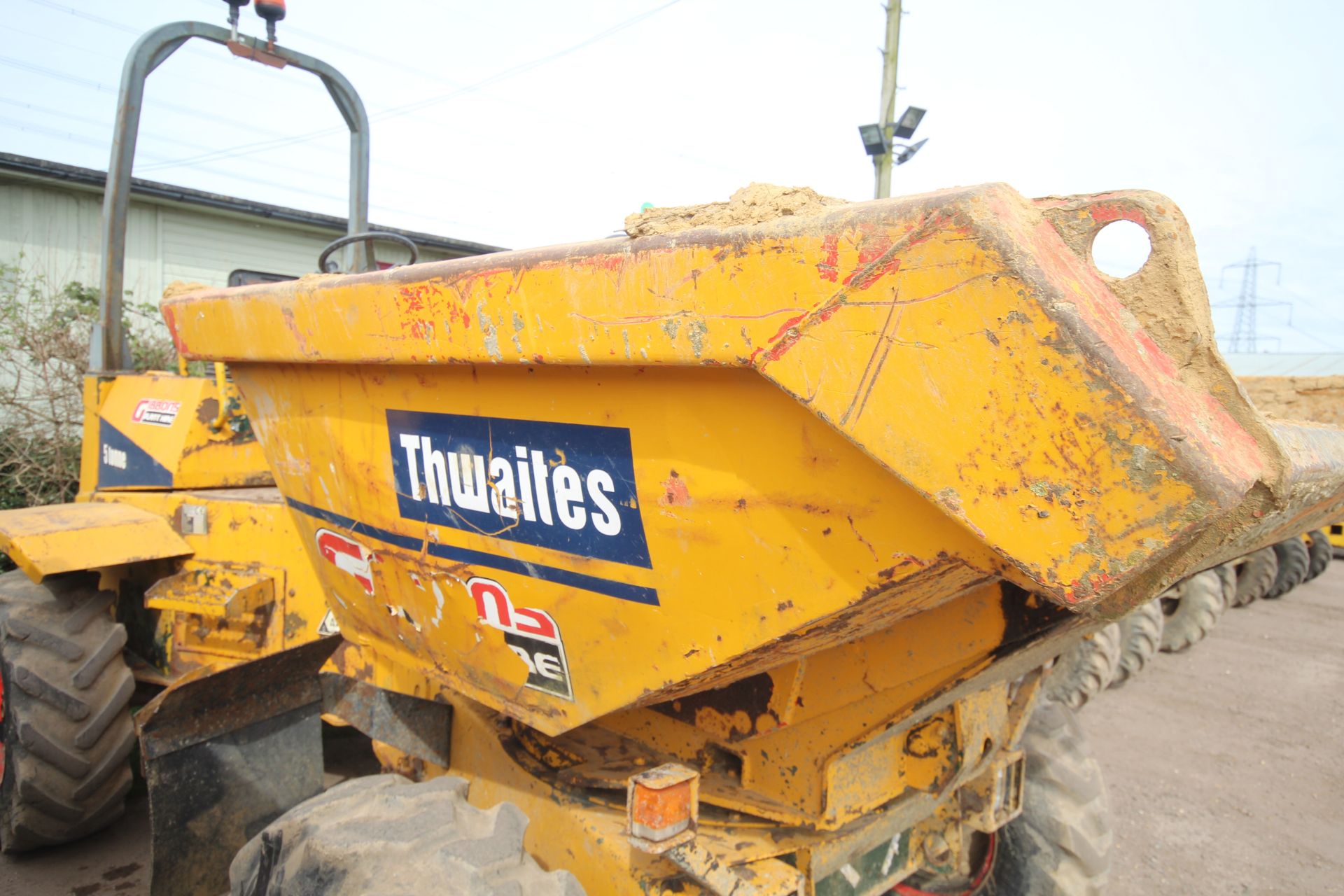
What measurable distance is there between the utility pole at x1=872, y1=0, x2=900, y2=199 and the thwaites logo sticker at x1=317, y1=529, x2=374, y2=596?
892cm

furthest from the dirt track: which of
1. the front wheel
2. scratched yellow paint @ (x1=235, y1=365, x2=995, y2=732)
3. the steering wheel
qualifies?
the steering wheel

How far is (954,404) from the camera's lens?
107 centimetres

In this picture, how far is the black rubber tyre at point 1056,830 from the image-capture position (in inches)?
111

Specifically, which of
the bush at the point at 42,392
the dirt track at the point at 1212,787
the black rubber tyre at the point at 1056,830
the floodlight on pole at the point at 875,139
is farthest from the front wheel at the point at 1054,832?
the floodlight on pole at the point at 875,139

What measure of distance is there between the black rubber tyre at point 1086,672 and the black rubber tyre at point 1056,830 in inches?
113

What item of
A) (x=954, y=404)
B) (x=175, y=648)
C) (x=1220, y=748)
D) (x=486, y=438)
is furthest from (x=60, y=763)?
(x=1220, y=748)

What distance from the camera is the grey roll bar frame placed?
10.9ft

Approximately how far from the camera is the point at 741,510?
1.38m

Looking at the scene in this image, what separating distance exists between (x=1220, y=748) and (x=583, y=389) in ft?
18.0

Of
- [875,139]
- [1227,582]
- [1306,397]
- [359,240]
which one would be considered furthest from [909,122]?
[359,240]

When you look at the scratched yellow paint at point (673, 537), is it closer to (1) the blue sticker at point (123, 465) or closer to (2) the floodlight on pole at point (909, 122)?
(1) the blue sticker at point (123, 465)

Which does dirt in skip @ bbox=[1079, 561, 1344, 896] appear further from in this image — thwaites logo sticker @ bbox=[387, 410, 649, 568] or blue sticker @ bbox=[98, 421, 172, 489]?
blue sticker @ bbox=[98, 421, 172, 489]

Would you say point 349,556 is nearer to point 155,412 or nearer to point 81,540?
point 81,540

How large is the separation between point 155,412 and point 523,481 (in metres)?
2.72
